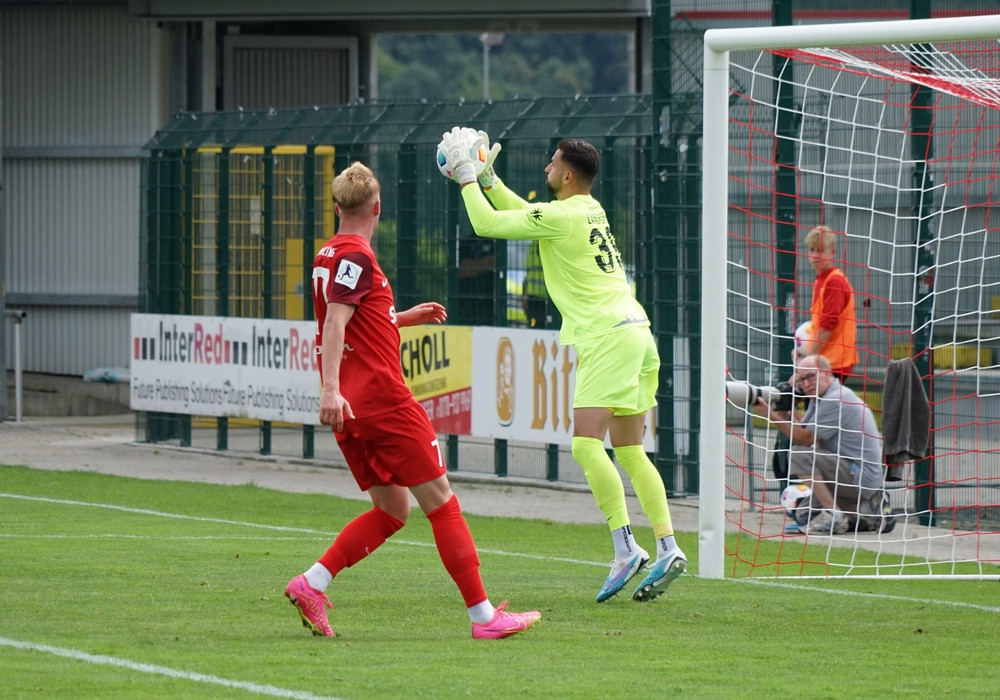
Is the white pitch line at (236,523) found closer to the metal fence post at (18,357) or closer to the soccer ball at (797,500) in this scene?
the soccer ball at (797,500)

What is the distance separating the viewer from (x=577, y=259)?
7805mm

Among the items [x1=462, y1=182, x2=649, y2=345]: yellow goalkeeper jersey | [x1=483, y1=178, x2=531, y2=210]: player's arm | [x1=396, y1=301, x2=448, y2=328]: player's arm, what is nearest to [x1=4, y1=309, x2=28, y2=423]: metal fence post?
[x1=483, y1=178, x2=531, y2=210]: player's arm

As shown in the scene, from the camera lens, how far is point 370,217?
22.0 feet

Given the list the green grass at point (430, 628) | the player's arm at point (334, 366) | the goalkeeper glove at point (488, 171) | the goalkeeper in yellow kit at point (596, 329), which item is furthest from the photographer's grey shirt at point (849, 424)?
the player's arm at point (334, 366)

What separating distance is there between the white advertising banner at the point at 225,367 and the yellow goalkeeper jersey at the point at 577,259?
729 cm

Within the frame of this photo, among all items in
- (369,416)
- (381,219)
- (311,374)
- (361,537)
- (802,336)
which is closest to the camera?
(369,416)

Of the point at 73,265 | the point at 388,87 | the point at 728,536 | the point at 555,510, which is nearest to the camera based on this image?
the point at 728,536

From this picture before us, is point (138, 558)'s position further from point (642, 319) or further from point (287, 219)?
point (287, 219)

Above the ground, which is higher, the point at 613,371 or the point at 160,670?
the point at 613,371

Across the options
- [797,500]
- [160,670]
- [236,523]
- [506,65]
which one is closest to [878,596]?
[797,500]

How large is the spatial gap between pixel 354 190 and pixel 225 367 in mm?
9663

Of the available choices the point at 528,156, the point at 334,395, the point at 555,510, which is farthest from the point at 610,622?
the point at 528,156

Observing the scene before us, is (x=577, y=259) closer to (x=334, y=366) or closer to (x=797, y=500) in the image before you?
(x=334, y=366)

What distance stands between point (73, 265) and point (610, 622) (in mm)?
16500
